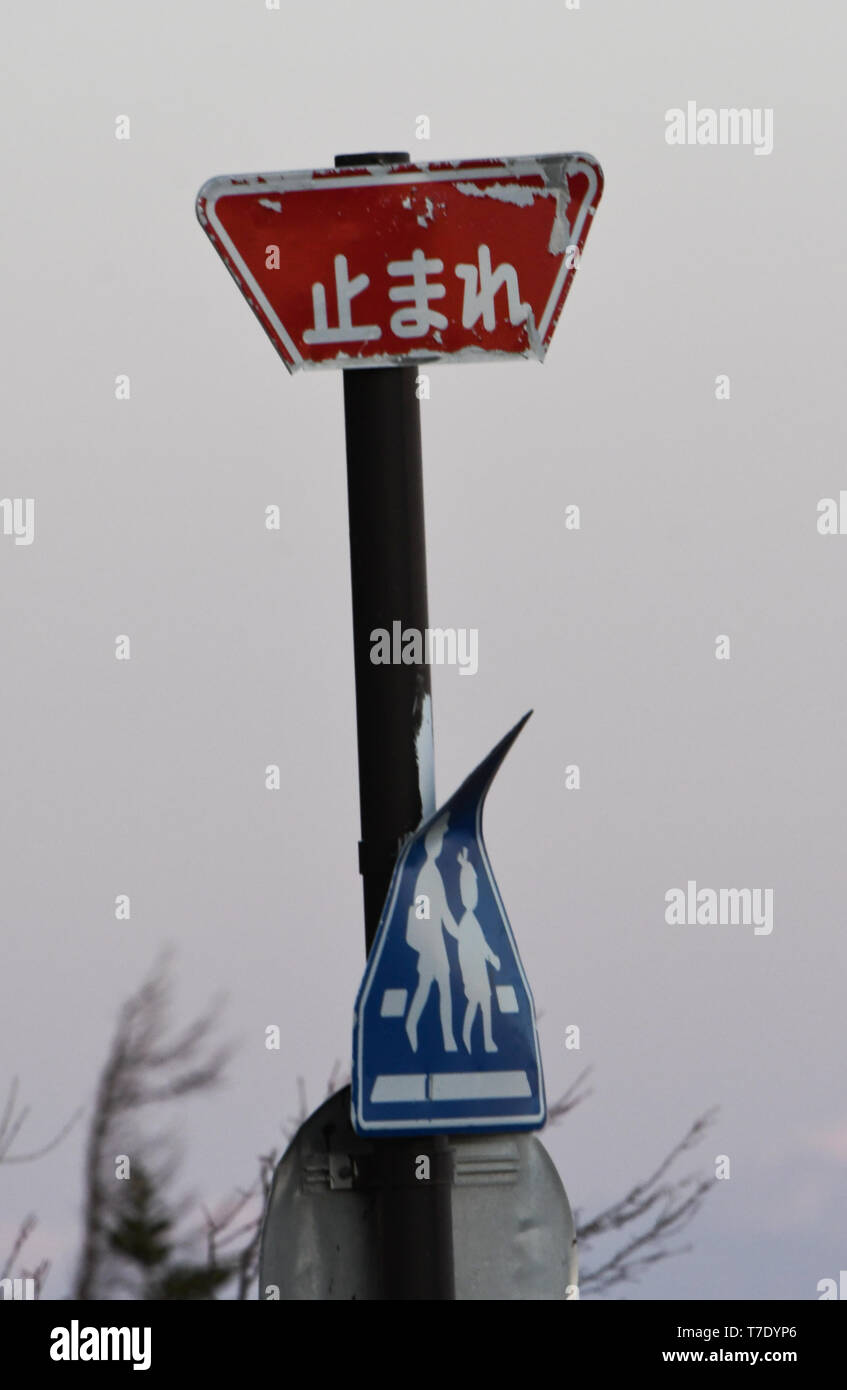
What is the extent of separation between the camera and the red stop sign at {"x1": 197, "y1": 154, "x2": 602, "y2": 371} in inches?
143

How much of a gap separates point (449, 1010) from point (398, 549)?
2.87 ft

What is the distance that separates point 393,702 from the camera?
365 centimetres

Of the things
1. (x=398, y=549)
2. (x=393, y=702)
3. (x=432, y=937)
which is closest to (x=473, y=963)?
(x=432, y=937)

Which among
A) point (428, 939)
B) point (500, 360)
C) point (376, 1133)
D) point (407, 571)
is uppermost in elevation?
point (500, 360)

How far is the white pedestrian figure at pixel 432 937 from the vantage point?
345cm

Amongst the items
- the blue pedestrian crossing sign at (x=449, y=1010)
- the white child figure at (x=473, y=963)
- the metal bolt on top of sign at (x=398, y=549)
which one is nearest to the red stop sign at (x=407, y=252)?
the metal bolt on top of sign at (x=398, y=549)

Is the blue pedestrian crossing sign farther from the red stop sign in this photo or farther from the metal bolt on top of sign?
the red stop sign

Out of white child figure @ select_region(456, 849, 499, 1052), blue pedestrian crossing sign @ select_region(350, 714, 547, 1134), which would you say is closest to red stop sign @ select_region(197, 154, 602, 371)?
blue pedestrian crossing sign @ select_region(350, 714, 547, 1134)

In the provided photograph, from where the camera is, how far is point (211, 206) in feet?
12.1

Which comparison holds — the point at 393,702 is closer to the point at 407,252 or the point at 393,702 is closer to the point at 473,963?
the point at 473,963
